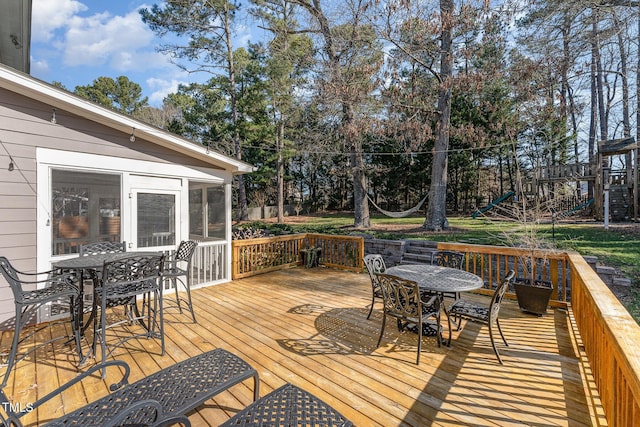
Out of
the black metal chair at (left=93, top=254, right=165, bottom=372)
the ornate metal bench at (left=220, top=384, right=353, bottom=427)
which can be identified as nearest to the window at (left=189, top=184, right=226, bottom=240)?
the black metal chair at (left=93, top=254, right=165, bottom=372)

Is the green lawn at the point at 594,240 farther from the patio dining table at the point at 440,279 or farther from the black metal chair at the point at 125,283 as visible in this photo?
the black metal chair at the point at 125,283

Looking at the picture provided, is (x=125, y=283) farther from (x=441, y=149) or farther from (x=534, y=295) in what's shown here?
(x=441, y=149)

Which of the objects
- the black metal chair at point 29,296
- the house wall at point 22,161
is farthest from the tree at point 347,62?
the black metal chair at point 29,296

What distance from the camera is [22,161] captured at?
3.53 metres

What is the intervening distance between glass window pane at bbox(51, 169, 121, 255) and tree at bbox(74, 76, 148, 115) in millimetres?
20757

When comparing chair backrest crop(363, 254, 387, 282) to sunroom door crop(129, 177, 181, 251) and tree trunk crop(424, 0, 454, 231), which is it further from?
tree trunk crop(424, 0, 454, 231)

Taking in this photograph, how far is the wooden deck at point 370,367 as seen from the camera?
2.06m

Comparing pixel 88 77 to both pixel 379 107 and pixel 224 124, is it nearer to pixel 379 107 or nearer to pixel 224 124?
pixel 224 124

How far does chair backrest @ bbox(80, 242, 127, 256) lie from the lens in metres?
3.62

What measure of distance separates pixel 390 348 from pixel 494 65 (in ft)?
25.3

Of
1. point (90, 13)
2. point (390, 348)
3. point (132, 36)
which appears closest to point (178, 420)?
point (390, 348)

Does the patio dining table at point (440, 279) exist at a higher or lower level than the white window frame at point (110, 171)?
lower

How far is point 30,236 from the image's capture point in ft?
11.7

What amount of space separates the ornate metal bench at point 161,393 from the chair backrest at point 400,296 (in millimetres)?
1520
